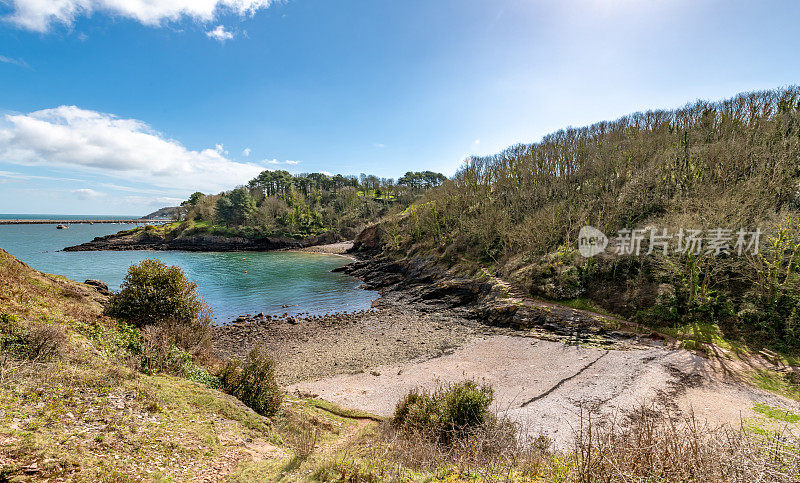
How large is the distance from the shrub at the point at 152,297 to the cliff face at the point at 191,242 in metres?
69.8

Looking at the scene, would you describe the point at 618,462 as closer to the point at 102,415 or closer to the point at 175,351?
the point at 102,415

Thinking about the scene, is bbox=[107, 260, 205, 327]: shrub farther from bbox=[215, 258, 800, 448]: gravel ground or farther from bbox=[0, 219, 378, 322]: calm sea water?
bbox=[0, 219, 378, 322]: calm sea water

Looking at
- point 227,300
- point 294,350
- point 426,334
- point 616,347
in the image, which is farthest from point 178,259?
point 616,347

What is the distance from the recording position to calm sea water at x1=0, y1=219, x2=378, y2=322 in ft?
Answer: 104

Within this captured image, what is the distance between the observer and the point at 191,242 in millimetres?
77562

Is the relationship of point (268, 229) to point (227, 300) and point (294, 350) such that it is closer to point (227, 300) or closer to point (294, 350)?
point (227, 300)

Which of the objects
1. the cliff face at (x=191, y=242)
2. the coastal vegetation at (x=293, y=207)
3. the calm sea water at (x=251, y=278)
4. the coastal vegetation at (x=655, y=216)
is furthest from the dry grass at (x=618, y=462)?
the cliff face at (x=191, y=242)

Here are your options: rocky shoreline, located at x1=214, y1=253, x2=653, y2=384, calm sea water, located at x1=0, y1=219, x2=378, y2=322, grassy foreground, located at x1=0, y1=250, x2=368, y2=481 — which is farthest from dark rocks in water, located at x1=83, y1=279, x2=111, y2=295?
calm sea water, located at x1=0, y1=219, x2=378, y2=322

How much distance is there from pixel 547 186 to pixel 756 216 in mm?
22960

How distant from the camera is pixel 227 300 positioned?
32.7 m

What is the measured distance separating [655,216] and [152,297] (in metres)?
37.0

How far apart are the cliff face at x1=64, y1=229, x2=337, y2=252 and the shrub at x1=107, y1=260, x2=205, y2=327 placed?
69772 millimetres

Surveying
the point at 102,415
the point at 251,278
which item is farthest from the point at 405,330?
the point at 251,278

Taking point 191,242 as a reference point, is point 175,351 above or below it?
above
